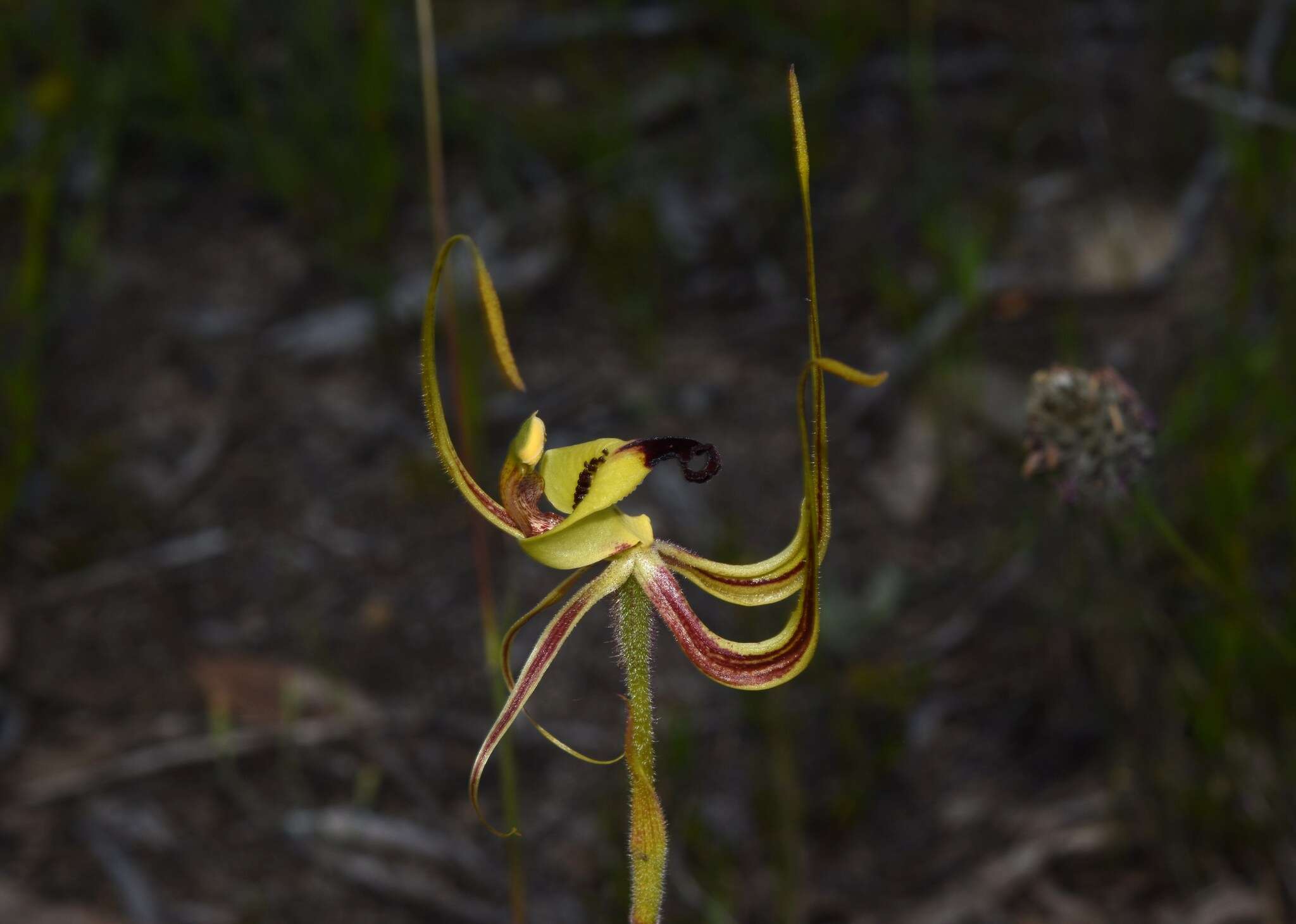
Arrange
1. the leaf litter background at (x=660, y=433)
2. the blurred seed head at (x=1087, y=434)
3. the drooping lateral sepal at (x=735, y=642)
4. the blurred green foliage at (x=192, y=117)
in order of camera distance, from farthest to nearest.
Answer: the blurred green foliage at (x=192, y=117)
the leaf litter background at (x=660, y=433)
the blurred seed head at (x=1087, y=434)
the drooping lateral sepal at (x=735, y=642)

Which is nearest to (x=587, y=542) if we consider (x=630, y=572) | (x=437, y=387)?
(x=630, y=572)

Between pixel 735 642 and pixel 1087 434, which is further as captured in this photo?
pixel 1087 434

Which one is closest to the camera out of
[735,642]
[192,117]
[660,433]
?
[735,642]

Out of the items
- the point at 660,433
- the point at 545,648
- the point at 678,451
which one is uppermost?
the point at 678,451

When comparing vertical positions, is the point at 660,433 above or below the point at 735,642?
below

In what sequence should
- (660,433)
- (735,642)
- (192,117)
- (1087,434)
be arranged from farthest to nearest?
(192,117) → (660,433) → (1087,434) → (735,642)

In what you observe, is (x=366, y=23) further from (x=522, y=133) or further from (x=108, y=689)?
(x=108, y=689)

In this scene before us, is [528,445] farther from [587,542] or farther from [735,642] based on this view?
[735,642]

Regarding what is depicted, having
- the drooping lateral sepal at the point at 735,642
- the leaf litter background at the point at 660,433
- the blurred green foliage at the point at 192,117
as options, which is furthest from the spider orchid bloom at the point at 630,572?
the blurred green foliage at the point at 192,117

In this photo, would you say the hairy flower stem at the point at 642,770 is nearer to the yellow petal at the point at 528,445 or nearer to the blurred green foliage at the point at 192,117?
the yellow petal at the point at 528,445
